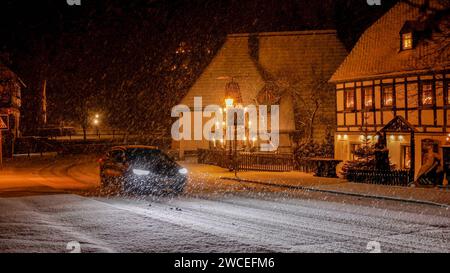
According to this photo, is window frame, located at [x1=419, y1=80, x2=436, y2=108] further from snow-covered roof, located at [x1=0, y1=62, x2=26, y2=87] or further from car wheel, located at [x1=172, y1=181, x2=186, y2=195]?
snow-covered roof, located at [x1=0, y1=62, x2=26, y2=87]

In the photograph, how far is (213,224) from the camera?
12289 mm

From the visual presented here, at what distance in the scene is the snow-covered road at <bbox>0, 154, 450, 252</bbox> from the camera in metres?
9.82

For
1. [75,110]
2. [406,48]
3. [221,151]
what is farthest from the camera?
[75,110]

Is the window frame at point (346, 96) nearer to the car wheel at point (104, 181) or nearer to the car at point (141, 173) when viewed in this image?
the car at point (141, 173)

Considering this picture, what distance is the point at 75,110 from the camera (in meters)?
79.8

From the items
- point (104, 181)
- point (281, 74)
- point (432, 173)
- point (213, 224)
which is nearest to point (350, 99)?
point (432, 173)

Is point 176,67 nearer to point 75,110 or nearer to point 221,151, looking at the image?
point 221,151

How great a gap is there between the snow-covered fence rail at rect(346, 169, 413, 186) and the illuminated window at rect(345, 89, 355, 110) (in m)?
8.69

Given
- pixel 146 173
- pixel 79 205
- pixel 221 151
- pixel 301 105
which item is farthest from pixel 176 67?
pixel 79 205

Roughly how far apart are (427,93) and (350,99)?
5.35 meters

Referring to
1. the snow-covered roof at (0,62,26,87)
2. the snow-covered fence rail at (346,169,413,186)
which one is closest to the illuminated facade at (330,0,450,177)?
the snow-covered fence rail at (346,169,413,186)

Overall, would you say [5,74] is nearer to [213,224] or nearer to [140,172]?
[140,172]

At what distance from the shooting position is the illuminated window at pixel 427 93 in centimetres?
2681
